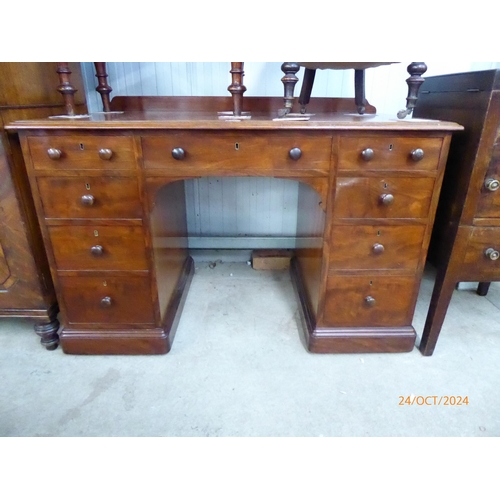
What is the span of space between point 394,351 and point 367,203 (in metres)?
0.61

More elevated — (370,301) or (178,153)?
(178,153)

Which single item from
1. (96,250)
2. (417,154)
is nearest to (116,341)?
(96,250)

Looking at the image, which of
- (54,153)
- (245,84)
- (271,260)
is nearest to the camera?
→ (54,153)

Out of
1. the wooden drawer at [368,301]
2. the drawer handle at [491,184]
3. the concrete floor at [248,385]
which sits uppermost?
the drawer handle at [491,184]

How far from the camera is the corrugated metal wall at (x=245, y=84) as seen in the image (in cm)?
172

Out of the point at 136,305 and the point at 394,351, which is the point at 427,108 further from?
the point at 136,305

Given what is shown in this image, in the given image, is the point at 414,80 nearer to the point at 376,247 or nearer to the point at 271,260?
the point at 376,247

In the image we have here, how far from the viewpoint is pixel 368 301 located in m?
1.31

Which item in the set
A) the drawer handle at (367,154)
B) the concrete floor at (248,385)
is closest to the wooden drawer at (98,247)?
the concrete floor at (248,385)

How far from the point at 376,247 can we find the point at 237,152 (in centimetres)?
58

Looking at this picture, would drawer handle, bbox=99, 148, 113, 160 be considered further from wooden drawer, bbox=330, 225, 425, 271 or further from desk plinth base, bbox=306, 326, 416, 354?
desk plinth base, bbox=306, 326, 416, 354

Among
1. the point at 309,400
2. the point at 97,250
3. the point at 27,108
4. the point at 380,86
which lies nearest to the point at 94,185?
the point at 97,250

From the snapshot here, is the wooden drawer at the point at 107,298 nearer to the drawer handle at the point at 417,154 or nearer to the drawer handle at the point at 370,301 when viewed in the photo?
the drawer handle at the point at 370,301

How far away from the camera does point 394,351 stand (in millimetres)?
1396
